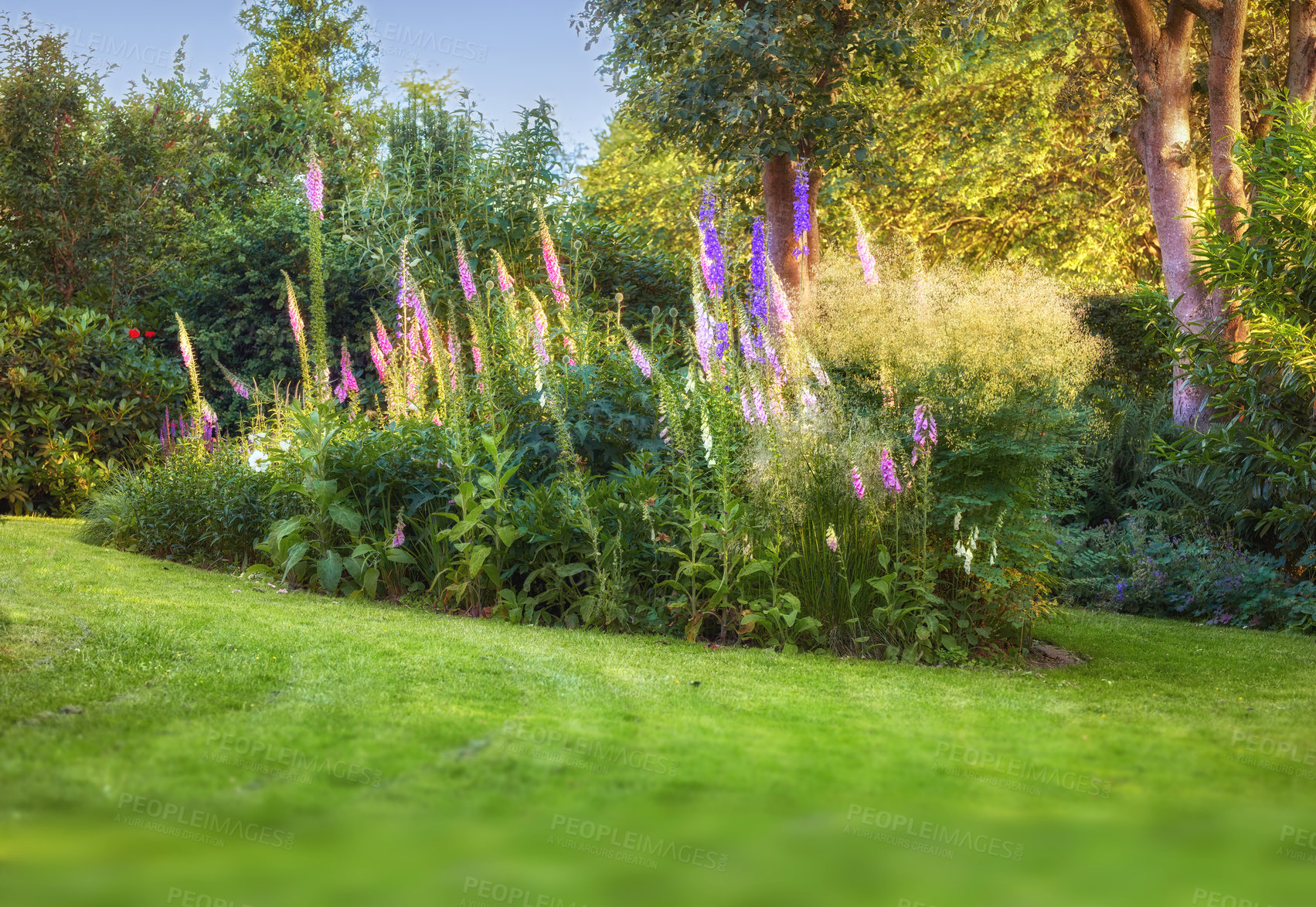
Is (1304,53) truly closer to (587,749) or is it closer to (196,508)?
(587,749)

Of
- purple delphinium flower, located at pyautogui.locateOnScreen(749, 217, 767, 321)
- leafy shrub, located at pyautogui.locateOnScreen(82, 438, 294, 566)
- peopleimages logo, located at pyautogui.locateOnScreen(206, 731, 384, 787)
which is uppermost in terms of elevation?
purple delphinium flower, located at pyautogui.locateOnScreen(749, 217, 767, 321)

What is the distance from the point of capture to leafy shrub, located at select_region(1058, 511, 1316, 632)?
761cm

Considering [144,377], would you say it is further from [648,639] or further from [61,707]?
[61,707]

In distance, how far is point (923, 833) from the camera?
2438mm

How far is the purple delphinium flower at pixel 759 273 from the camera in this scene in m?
6.38

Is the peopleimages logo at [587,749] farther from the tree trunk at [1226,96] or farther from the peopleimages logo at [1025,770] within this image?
the tree trunk at [1226,96]

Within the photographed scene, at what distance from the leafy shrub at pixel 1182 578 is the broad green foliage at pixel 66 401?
9.29m

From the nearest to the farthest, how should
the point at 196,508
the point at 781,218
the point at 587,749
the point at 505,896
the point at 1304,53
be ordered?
the point at 505,896 → the point at 587,749 → the point at 196,508 → the point at 1304,53 → the point at 781,218

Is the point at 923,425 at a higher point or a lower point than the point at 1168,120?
lower

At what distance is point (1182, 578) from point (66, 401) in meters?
11.2

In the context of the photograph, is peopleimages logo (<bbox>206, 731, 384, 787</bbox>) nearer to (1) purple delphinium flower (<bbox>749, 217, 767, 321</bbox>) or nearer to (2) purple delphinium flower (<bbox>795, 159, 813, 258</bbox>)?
(1) purple delphinium flower (<bbox>749, 217, 767, 321</bbox>)

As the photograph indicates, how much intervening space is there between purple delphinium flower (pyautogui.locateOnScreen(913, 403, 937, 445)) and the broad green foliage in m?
8.42

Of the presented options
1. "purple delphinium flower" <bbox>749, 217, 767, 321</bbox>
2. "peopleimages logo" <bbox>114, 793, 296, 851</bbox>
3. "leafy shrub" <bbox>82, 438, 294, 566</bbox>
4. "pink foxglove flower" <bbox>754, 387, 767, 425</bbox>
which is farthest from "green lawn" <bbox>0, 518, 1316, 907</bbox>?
"leafy shrub" <bbox>82, 438, 294, 566</bbox>

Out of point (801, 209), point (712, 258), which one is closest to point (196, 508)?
point (712, 258)
